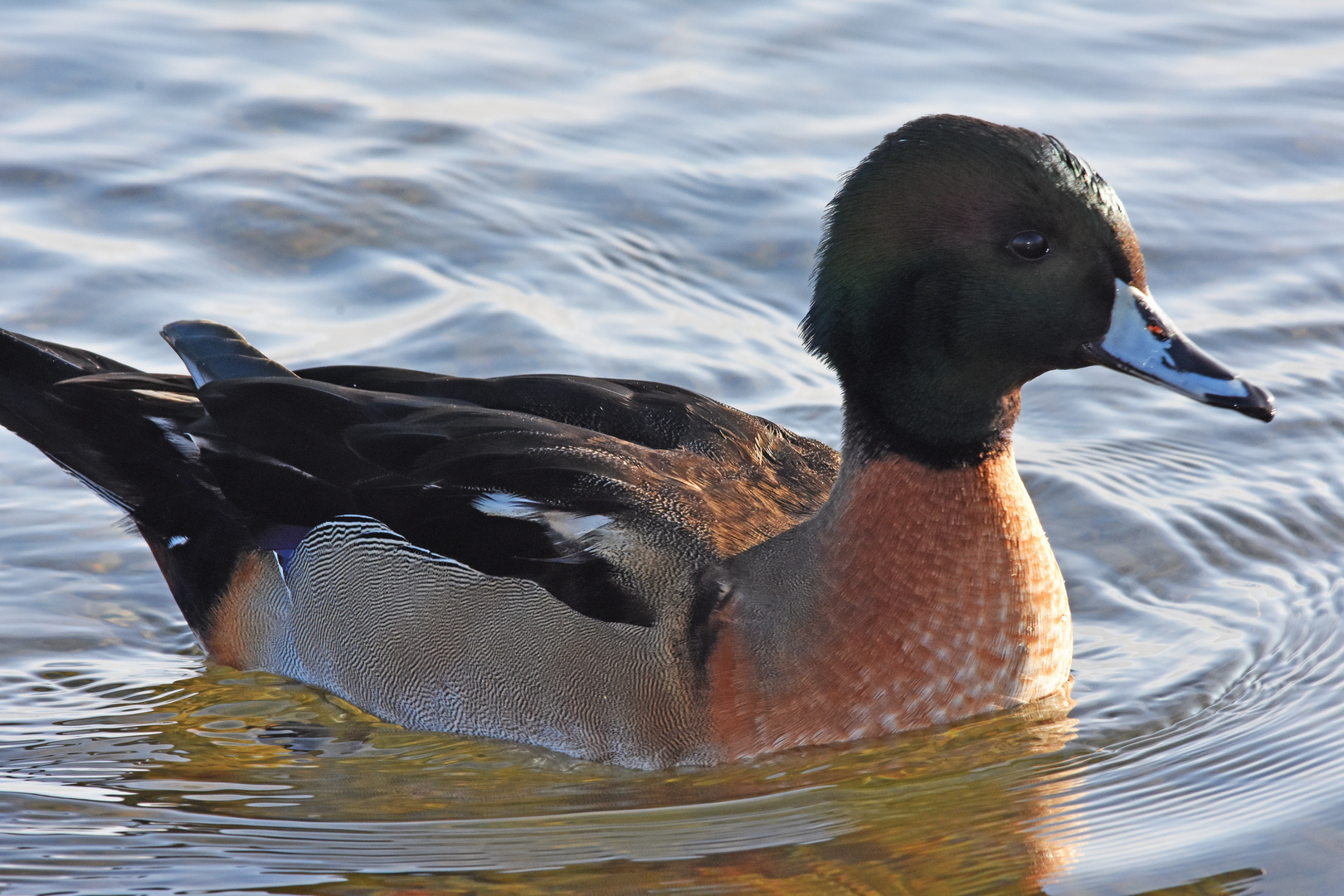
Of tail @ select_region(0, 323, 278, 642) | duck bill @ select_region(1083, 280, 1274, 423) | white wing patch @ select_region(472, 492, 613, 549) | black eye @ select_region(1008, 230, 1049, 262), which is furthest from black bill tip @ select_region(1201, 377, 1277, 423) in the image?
tail @ select_region(0, 323, 278, 642)

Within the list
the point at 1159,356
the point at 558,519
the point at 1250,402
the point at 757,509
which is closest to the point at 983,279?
the point at 1159,356

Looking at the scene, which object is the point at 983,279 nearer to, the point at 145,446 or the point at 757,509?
the point at 757,509

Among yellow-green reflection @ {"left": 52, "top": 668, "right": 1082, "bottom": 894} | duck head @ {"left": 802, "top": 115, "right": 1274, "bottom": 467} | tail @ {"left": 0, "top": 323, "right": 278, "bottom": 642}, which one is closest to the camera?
yellow-green reflection @ {"left": 52, "top": 668, "right": 1082, "bottom": 894}

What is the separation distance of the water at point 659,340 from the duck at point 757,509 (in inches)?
8.2

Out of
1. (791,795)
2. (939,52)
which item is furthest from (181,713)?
(939,52)

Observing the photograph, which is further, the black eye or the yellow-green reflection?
the black eye

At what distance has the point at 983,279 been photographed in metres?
5.33

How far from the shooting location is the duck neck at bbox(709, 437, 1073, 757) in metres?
5.48

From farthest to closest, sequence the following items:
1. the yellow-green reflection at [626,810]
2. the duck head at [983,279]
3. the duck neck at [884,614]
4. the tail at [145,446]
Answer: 1. the tail at [145,446]
2. the duck neck at [884,614]
3. the duck head at [983,279]
4. the yellow-green reflection at [626,810]

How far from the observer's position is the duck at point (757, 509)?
5.31 metres

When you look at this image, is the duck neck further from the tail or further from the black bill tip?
the tail

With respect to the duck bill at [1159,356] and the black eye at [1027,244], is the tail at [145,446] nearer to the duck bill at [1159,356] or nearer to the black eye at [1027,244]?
the black eye at [1027,244]

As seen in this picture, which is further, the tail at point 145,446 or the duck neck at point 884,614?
the tail at point 145,446

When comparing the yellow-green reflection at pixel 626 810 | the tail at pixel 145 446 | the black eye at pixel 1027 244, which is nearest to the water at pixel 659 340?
the yellow-green reflection at pixel 626 810
